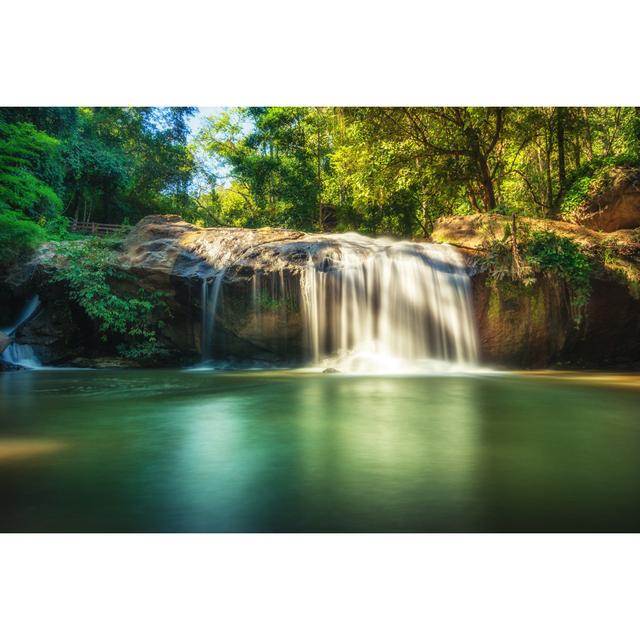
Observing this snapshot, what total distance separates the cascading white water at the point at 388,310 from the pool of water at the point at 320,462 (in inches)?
137

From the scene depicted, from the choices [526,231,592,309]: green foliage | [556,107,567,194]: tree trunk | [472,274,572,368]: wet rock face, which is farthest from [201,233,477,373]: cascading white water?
[556,107,567,194]: tree trunk

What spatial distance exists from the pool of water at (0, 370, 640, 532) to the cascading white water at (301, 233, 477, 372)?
3.48 metres

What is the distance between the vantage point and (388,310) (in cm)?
897

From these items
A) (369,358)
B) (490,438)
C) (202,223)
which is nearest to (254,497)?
(490,438)

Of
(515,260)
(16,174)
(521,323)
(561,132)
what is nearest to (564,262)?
(515,260)

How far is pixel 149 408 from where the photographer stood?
4539mm

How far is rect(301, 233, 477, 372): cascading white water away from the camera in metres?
8.80

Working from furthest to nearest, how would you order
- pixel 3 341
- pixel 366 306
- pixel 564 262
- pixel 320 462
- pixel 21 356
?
1. pixel 21 356
2. pixel 366 306
3. pixel 564 262
4. pixel 3 341
5. pixel 320 462

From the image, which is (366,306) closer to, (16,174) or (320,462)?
(320,462)

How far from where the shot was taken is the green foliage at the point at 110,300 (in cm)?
914

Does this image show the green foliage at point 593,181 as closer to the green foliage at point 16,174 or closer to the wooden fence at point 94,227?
the green foliage at point 16,174

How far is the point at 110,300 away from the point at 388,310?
5329 mm

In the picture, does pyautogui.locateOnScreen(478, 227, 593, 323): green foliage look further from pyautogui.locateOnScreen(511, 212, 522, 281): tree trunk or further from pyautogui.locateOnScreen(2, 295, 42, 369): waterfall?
pyautogui.locateOnScreen(2, 295, 42, 369): waterfall

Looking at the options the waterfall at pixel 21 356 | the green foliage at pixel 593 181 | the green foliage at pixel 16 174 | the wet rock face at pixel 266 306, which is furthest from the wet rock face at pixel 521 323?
the green foliage at pixel 16 174
